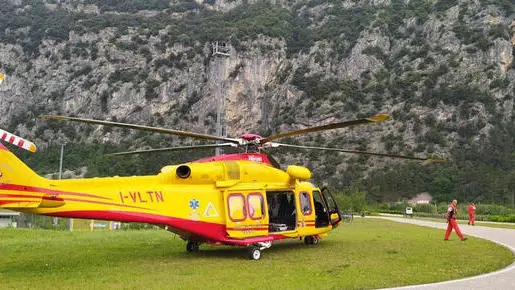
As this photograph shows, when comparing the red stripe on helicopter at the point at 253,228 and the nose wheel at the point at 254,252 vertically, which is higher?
the red stripe on helicopter at the point at 253,228

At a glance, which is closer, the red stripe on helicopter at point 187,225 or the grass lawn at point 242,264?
the grass lawn at point 242,264

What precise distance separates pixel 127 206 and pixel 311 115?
85.3m

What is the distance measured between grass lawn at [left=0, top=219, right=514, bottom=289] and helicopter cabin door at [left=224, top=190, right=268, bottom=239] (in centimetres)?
73

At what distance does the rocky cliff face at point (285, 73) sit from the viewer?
287 ft

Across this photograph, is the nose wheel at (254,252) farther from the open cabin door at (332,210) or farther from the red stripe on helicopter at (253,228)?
the open cabin door at (332,210)

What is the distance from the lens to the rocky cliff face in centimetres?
8750

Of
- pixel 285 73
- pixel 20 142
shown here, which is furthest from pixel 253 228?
pixel 285 73

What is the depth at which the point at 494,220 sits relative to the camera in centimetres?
4116

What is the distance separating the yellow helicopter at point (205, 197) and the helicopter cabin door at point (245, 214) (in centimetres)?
3

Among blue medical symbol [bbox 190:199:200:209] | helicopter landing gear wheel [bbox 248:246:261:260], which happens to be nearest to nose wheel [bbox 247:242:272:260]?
helicopter landing gear wheel [bbox 248:246:261:260]

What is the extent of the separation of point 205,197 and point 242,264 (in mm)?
2094

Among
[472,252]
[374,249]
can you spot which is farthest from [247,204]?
[472,252]

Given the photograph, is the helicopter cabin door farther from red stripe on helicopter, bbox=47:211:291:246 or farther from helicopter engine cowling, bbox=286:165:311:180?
helicopter engine cowling, bbox=286:165:311:180

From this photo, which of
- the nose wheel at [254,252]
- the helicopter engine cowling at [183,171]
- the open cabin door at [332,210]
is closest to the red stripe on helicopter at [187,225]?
the nose wheel at [254,252]
